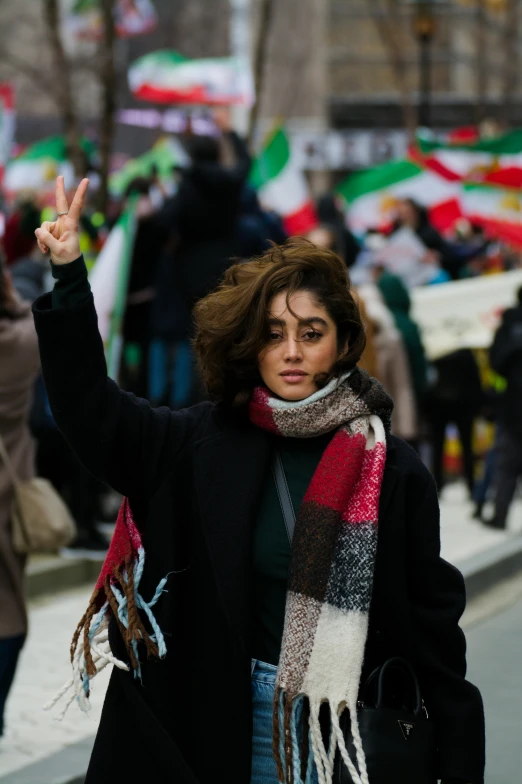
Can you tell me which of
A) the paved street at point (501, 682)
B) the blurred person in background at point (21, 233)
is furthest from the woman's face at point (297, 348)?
the blurred person in background at point (21, 233)

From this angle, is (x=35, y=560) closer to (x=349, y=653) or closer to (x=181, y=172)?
(x=181, y=172)

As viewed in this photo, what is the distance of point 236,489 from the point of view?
119 inches

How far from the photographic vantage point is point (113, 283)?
29.2ft

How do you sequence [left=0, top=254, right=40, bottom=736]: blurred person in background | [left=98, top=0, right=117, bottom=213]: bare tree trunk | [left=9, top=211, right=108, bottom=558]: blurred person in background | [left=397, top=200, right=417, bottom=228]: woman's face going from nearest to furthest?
1. [left=0, top=254, right=40, bottom=736]: blurred person in background
2. [left=9, top=211, right=108, bottom=558]: blurred person in background
3. [left=98, top=0, right=117, bottom=213]: bare tree trunk
4. [left=397, top=200, right=417, bottom=228]: woman's face

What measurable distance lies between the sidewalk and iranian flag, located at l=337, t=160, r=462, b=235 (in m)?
5.39

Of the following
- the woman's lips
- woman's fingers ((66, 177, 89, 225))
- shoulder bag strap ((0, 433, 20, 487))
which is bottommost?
shoulder bag strap ((0, 433, 20, 487))

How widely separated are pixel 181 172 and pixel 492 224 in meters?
7.88

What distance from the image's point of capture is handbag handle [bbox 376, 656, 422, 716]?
3025 mm

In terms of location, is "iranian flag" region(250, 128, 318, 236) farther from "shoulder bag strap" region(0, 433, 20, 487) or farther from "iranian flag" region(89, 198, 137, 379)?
"shoulder bag strap" region(0, 433, 20, 487)

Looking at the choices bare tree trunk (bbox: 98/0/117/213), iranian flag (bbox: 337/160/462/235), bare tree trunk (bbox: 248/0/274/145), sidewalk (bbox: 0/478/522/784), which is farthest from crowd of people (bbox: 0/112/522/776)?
bare tree trunk (bbox: 248/0/274/145)

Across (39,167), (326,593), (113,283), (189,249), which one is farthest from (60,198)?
(39,167)

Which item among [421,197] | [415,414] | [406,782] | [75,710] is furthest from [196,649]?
[421,197]

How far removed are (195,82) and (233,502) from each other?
1653 centimetres

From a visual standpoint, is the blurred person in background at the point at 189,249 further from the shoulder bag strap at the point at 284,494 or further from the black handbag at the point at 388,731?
the black handbag at the point at 388,731
